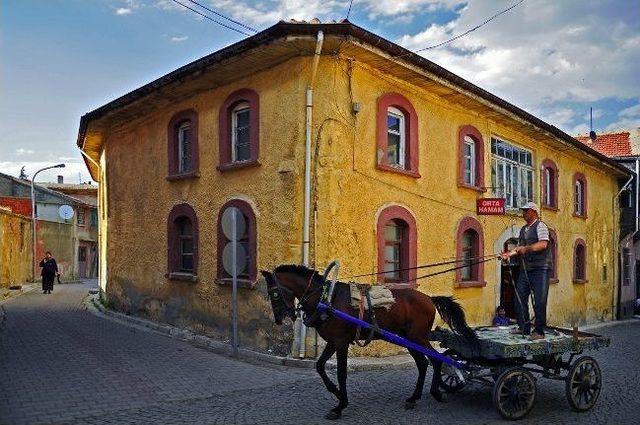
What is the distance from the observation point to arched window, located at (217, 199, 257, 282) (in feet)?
32.9

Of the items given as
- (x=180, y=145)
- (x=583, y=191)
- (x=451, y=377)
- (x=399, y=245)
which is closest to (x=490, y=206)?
(x=399, y=245)

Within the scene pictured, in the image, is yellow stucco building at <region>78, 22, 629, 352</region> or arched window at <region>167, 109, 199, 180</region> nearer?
yellow stucco building at <region>78, 22, 629, 352</region>

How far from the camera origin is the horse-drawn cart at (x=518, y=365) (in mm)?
6797

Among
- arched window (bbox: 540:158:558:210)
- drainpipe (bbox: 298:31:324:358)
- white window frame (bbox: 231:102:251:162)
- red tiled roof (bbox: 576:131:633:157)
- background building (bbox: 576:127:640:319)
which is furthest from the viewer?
red tiled roof (bbox: 576:131:633:157)

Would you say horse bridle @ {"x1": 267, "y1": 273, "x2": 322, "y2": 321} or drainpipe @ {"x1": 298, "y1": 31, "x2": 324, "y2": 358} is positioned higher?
drainpipe @ {"x1": 298, "y1": 31, "x2": 324, "y2": 358}

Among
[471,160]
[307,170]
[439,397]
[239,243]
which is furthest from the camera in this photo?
[471,160]

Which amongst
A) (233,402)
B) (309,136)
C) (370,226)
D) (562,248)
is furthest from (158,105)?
(562,248)

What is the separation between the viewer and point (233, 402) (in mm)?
7566

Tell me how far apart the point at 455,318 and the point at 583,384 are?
6.03 ft

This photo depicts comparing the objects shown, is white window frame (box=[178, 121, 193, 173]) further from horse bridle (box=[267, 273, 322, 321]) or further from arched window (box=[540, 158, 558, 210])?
arched window (box=[540, 158, 558, 210])

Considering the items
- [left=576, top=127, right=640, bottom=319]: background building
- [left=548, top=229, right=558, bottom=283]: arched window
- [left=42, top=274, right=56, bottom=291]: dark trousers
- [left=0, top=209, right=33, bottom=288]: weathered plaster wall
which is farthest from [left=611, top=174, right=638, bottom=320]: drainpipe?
[left=0, top=209, right=33, bottom=288]: weathered plaster wall

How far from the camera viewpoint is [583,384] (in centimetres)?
730

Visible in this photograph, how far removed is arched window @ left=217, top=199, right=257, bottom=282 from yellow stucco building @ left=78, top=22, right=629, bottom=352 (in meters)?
0.04

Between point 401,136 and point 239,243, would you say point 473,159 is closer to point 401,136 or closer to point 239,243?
point 401,136
